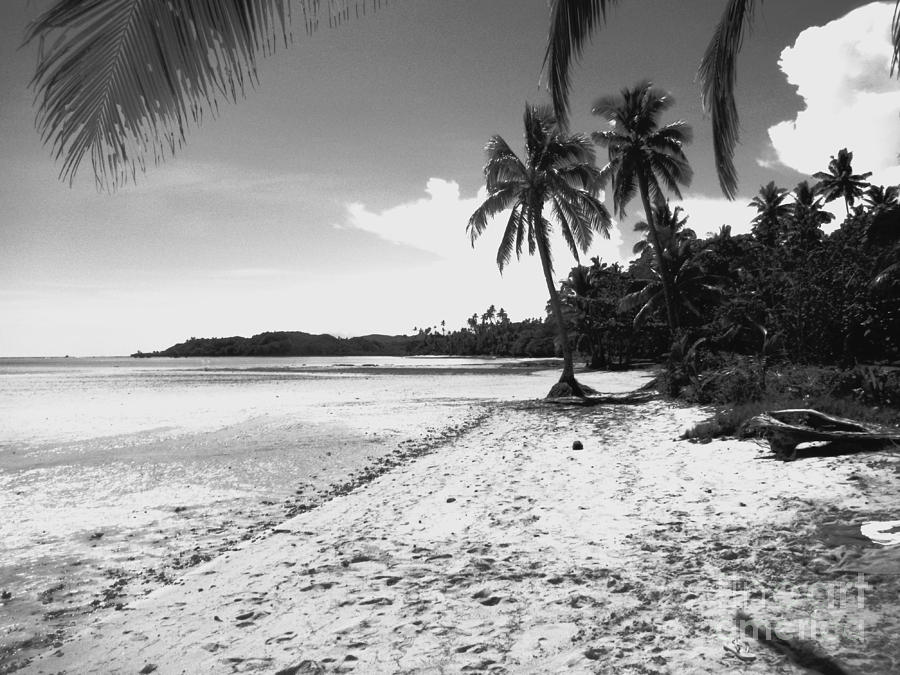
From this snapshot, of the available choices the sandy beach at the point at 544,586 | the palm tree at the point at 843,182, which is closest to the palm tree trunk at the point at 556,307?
the sandy beach at the point at 544,586

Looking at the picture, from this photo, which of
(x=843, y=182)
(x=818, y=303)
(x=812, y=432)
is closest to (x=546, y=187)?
(x=818, y=303)

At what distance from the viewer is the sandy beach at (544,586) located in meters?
2.65

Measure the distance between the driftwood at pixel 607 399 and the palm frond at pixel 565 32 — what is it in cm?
1320

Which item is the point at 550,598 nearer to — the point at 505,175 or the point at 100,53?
the point at 100,53

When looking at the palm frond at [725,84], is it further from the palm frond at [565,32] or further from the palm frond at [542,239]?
the palm frond at [542,239]

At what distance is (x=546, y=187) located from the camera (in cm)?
1964

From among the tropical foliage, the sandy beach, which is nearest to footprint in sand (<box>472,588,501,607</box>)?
the sandy beach

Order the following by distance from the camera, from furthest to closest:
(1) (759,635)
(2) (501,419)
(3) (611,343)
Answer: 1. (3) (611,343)
2. (2) (501,419)
3. (1) (759,635)

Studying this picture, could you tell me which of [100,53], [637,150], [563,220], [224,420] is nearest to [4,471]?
[224,420]

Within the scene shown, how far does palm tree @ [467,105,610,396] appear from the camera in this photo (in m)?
19.1

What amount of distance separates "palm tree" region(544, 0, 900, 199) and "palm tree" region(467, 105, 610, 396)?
14.5 m

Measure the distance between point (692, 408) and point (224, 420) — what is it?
44.3ft

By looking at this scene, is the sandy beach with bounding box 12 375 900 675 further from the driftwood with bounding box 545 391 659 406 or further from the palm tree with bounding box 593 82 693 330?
the palm tree with bounding box 593 82 693 330

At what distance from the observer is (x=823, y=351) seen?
1435 centimetres
